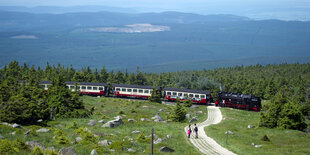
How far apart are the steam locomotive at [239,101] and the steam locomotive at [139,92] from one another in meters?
4.60

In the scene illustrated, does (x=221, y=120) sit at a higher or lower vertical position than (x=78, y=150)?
lower

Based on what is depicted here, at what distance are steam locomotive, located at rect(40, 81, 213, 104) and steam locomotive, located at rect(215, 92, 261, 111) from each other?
4602mm

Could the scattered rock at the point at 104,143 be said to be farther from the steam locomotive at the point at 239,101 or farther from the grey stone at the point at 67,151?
the steam locomotive at the point at 239,101

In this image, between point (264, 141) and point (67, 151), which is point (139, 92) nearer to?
point (264, 141)

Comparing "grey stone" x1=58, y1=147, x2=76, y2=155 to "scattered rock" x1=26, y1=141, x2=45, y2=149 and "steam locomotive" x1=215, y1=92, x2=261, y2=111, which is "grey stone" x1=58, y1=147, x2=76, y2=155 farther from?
"steam locomotive" x1=215, y1=92, x2=261, y2=111

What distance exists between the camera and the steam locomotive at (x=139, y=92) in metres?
72.9

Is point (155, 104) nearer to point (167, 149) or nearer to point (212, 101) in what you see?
point (212, 101)

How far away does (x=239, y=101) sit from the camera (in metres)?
66.8

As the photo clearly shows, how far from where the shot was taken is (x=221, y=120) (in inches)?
2051

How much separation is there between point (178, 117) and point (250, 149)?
18.8 m

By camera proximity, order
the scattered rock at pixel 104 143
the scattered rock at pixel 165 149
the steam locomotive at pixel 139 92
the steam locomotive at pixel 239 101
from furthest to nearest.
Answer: the steam locomotive at pixel 139 92 < the steam locomotive at pixel 239 101 < the scattered rock at pixel 104 143 < the scattered rock at pixel 165 149

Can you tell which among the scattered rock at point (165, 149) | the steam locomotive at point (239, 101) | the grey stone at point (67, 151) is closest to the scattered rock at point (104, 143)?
the grey stone at point (67, 151)

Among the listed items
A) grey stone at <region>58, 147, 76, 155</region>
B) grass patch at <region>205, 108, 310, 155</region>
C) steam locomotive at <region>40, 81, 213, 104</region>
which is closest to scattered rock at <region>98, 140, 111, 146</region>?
grey stone at <region>58, 147, 76, 155</region>

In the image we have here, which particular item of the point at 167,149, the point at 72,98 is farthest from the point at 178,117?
the point at 167,149
